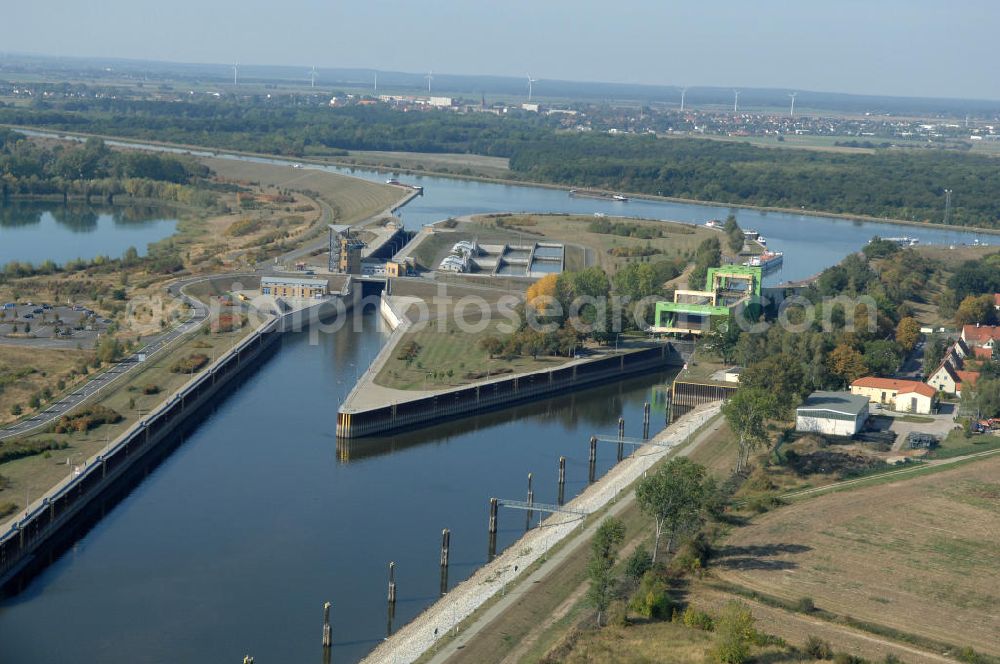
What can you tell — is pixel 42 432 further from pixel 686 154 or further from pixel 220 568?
pixel 686 154

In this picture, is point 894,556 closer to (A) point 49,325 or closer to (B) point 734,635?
(B) point 734,635

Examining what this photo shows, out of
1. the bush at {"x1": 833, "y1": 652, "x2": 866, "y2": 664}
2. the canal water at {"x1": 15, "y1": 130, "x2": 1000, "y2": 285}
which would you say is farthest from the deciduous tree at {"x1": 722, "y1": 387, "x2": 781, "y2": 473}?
the canal water at {"x1": 15, "y1": 130, "x2": 1000, "y2": 285}

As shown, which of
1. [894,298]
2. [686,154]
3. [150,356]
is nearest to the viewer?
[150,356]

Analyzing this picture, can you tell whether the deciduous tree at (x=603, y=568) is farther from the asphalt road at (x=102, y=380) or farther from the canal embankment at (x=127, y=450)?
the asphalt road at (x=102, y=380)

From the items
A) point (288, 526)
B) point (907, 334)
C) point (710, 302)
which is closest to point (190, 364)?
point (288, 526)

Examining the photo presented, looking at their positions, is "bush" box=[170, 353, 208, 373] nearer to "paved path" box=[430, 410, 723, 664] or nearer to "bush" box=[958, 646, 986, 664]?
"paved path" box=[430, 410, 723, 664]

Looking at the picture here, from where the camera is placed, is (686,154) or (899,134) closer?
(686,154)

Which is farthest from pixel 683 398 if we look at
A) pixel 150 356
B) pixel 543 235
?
pixel 543 235
